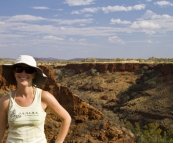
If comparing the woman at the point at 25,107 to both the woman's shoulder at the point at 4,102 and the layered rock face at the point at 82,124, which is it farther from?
the layered rock face at the point at 82,124

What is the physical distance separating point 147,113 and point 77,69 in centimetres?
2764

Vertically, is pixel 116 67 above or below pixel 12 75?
below

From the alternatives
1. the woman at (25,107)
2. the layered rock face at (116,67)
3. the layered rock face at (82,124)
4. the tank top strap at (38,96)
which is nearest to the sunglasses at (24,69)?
the woman at (25,107)

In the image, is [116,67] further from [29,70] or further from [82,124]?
[29,70]

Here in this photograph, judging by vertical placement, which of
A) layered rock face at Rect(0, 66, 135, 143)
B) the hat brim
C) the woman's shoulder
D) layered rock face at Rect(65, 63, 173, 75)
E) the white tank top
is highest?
the hat brim

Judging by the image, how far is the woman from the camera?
3.07 metres

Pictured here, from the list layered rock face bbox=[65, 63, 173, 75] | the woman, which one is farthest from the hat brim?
layered rock face bbox=[65, 63, 173, 75]

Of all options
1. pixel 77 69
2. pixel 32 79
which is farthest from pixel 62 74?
pixel 32 79

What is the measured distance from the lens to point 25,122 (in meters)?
3.07

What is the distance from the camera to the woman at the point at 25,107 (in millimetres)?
3070

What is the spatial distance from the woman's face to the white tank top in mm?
183

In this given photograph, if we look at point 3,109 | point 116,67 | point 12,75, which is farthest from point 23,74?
point 116,67

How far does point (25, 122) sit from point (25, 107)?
13 centimetres

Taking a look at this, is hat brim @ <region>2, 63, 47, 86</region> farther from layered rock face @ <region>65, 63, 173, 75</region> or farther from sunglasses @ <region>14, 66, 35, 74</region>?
layered rock face @ <region>65, 63, 173, 75</region>
